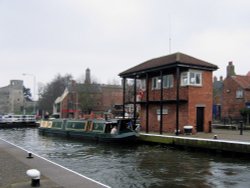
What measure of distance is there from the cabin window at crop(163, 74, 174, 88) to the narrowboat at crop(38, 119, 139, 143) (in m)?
4.47

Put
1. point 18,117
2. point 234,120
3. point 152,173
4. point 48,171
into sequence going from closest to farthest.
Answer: point 48,171, point 152,173, point 234,120, point 18,117

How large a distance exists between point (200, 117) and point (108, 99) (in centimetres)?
5583

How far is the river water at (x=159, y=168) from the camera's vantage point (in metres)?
13.3

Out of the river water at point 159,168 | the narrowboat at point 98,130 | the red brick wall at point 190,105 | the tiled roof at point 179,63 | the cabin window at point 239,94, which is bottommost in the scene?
the river water at point 159,168

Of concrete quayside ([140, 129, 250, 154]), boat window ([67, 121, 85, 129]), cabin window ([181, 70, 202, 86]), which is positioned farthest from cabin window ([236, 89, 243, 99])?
concrete quayside ([140, 129, 250, 154])

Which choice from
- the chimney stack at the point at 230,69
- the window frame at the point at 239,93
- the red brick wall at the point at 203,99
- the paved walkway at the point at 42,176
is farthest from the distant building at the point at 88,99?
the paved walkway at the point at 42,176

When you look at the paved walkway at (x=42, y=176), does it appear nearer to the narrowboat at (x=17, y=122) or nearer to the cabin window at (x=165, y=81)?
the cabin window at (x=165, y=81)

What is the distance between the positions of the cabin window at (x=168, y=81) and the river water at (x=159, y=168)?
8.32 m

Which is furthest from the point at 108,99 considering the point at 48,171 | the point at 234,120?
the point at 48,171

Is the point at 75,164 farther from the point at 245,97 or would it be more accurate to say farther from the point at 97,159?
the point at 245,97

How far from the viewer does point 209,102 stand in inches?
1195

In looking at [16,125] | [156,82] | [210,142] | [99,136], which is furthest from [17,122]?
[210,142]

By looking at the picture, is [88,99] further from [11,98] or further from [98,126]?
[11,98]

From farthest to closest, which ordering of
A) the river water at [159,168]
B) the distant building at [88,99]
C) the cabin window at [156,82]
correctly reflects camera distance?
the distant building at [88,99] → the cabin window at [156,82] → the river water at [159,168]
